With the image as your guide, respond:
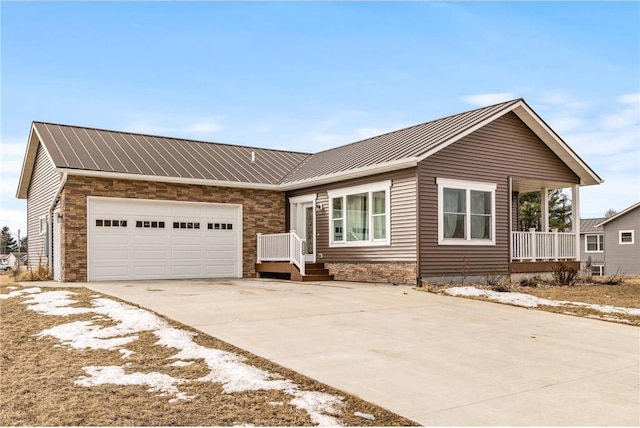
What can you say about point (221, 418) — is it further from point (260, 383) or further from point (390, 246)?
point (390, 246)

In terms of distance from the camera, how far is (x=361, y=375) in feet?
20.2

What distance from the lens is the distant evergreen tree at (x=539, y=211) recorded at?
128 feet

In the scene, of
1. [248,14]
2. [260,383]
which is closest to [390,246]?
[248,14]

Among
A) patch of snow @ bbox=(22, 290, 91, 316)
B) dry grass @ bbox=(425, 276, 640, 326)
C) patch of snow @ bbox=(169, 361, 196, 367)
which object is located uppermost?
patch of snow @ bbox=(22, 290, 91, 316)

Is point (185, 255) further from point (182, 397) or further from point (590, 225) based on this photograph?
point (590, 225)

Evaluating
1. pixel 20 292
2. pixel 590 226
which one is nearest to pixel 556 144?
pixel 20 292

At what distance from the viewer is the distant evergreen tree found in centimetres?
3906

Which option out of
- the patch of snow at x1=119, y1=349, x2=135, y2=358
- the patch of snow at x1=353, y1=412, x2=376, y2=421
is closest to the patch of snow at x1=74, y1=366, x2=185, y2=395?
the patch of snow at x1=119, y1=349, x2=135, y2=358

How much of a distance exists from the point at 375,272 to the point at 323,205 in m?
3.37

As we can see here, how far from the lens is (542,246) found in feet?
61.1

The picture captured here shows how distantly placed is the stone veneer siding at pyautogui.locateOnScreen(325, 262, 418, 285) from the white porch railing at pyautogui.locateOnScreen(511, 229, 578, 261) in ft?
13.0

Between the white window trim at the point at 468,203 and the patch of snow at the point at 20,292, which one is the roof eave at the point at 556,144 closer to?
the white window trim at the point at 468,203

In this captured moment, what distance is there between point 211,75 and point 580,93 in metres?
12.0

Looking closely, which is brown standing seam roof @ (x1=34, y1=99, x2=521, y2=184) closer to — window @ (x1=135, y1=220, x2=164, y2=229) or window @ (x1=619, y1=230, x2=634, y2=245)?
window @ (x1=135, y1=220, x2=164, y2=229)
